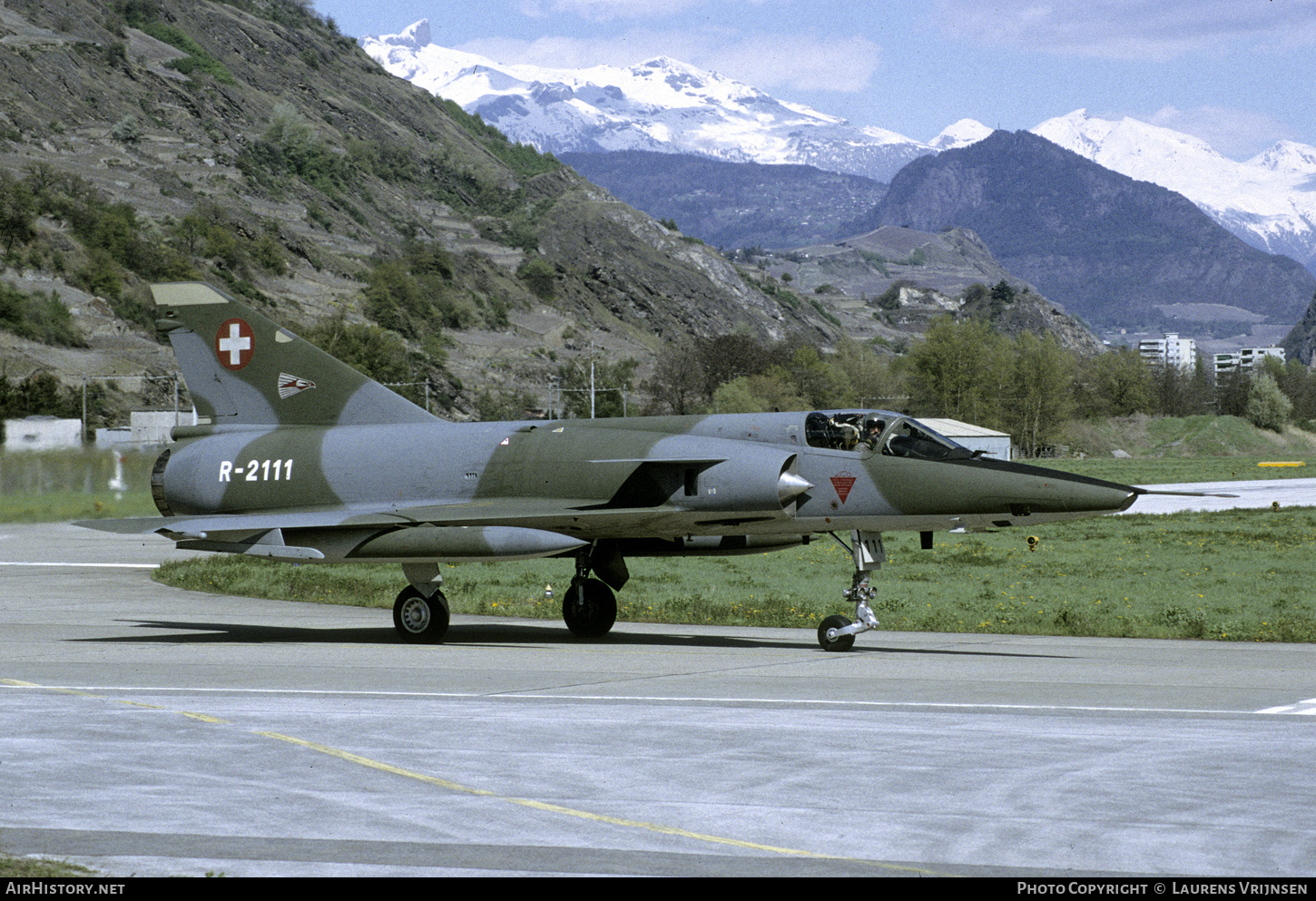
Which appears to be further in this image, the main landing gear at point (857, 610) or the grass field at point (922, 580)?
the grass field at point (922, 580)

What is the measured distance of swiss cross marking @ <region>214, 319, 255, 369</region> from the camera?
22.0m

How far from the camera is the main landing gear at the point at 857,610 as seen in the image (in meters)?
17.6

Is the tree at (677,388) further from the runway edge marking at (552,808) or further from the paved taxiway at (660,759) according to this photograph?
the runway edge marking at (552,808)

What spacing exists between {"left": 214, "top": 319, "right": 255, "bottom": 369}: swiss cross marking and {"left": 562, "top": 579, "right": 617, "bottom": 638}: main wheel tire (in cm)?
676

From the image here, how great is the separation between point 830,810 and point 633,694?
213 inches

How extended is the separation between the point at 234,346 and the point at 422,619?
597cm

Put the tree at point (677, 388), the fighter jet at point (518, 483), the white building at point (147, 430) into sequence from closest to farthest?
the fighter jet at point (518, 483) → the white building at point (147, 430) → the tree at point (677, 388)

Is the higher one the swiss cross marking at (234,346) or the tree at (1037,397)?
the tree at (1037,397)

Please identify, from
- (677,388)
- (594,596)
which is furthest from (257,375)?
(677,388)

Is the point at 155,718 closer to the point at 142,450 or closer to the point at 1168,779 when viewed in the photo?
the point at 1168,779

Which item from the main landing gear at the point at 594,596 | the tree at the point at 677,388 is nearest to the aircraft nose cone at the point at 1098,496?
the main landing gear at the point at 594,596

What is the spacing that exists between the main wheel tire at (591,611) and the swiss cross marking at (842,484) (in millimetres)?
4078

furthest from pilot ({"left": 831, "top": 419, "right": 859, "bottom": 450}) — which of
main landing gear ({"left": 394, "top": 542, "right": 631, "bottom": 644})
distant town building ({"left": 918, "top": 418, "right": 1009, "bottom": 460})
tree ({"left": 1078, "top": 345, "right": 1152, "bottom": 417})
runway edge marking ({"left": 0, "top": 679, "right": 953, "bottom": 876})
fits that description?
tree ({"left": 1078, "top": 345, "right": 1152, "bottom": 417})

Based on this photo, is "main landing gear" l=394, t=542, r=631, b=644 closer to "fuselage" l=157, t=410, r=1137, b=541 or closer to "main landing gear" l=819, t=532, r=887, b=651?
"fuselage" l=157, t=410, r=1137, b=541
